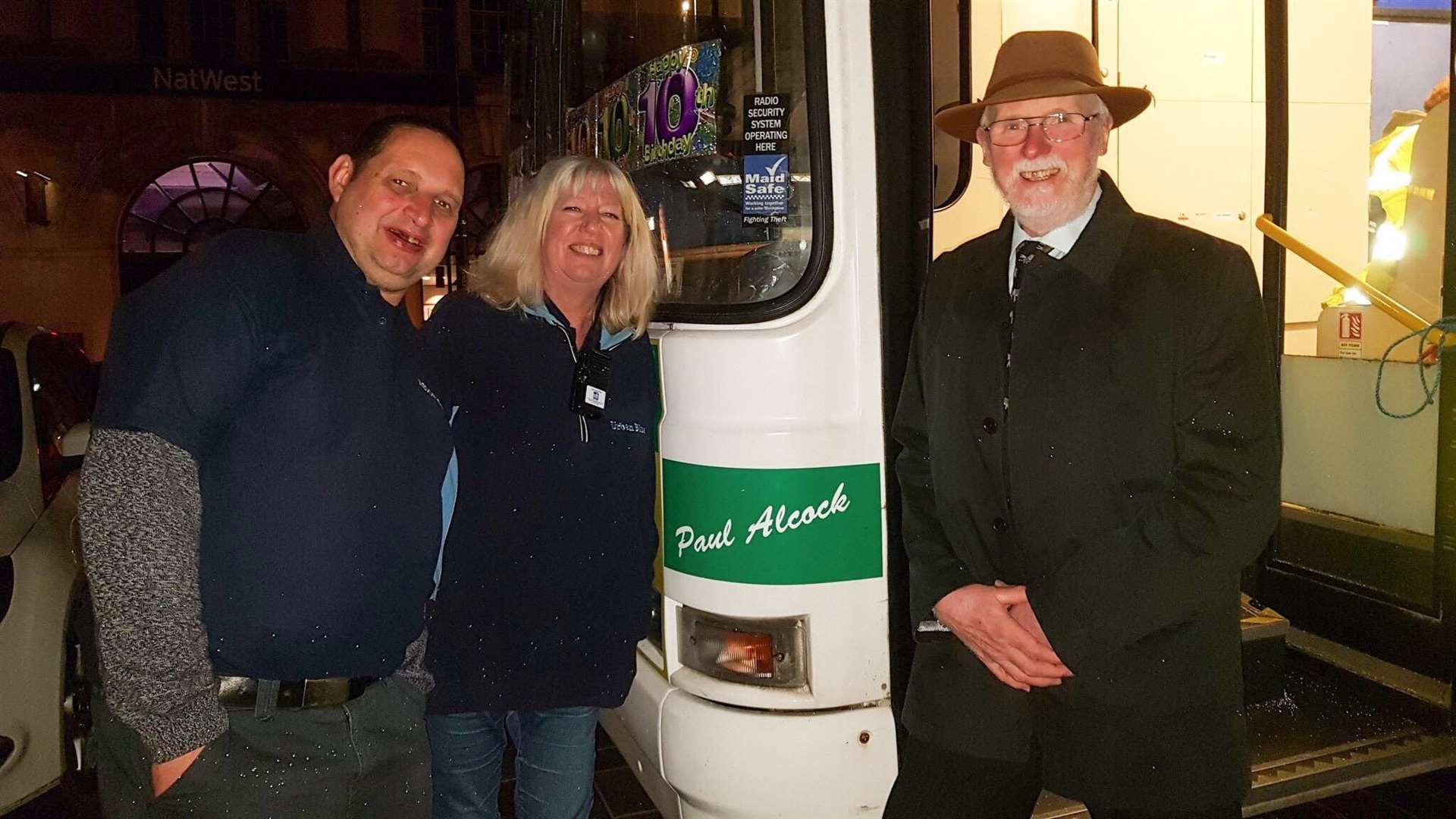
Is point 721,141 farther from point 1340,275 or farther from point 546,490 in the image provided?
point 1340,275

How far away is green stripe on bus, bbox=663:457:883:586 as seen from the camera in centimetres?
223

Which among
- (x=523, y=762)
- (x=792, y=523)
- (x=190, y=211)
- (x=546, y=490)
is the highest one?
(x=190, y=211)

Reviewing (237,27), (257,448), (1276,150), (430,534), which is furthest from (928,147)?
(237,27)

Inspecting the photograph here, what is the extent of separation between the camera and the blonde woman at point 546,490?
2109mm

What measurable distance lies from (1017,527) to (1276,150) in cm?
274

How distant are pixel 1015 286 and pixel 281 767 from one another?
1490mm

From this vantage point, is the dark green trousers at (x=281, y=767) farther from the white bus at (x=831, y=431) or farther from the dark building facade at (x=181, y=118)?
the dark building facade at (x=181, y=118)

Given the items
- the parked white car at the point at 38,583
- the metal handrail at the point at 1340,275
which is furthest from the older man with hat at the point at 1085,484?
the parked white car at the point at 38,583

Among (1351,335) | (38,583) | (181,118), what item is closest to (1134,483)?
(1351,335)

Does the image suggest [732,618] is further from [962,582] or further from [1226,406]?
[1226,406]

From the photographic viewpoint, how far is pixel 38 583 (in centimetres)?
326

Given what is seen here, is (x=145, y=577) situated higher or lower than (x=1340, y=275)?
lower

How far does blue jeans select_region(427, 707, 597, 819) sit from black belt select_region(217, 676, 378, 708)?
0.51m

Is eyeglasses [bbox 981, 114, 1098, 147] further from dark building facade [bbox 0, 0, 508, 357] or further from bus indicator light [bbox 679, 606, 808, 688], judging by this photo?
dark building facade [bbox 0, 0, 508, 357]
